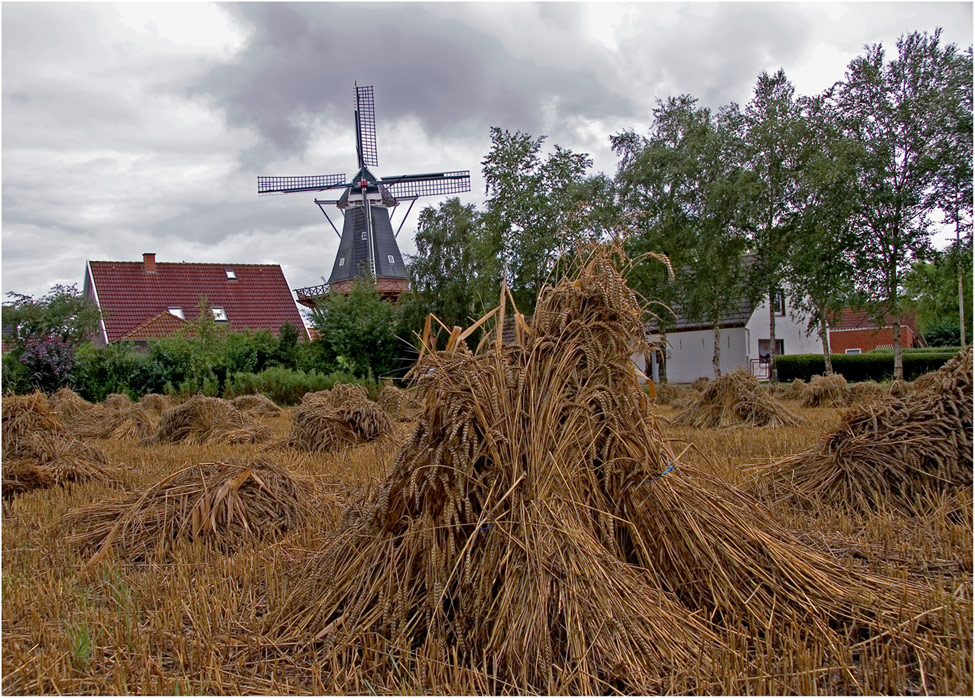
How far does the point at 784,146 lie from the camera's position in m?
26.0

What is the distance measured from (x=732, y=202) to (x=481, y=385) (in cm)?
2463

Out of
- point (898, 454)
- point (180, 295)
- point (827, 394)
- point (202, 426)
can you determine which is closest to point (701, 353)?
point (827, 394)

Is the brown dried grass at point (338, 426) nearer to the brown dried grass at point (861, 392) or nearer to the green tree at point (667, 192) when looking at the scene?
the brown dried grass at point (861, 392)

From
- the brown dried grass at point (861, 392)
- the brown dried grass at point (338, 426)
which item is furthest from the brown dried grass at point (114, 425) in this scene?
the brown dried grass at point (861, 392)

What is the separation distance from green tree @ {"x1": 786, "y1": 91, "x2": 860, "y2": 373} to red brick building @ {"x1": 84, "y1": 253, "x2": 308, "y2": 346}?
23501mm

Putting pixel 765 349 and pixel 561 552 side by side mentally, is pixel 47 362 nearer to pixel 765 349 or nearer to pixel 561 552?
pixel 561 552

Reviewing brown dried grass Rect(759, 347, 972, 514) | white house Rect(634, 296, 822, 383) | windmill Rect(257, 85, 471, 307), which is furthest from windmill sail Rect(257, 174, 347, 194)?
brown dried grass Rect(759, 347, 972, 514)

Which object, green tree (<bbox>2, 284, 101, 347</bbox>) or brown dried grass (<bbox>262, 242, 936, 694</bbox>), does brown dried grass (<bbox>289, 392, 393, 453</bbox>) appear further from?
green tree (<bbox>2, 284, 101, 347</bbox>)

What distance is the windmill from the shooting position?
4291 cm

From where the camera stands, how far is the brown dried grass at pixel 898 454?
5.09 metres

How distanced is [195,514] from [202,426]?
24.9 feet

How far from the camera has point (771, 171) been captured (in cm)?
2634

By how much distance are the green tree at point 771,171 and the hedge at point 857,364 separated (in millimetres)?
5933

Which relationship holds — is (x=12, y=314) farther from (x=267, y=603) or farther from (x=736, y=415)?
(x=267, y=603)
